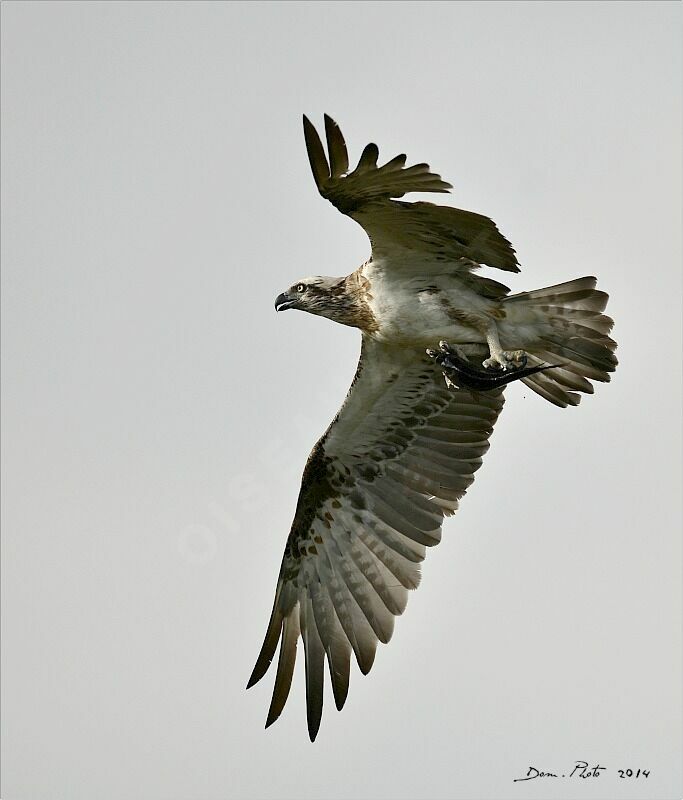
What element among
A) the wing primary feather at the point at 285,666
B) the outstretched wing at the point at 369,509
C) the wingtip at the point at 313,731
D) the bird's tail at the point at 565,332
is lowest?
the wingtip at the point at 313,731

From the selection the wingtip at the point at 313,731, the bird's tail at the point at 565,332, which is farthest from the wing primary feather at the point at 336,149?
the wingtip at the point at 313,731

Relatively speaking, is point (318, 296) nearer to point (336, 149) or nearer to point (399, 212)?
point (399, 212)

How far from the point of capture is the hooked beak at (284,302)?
1268 centimetres

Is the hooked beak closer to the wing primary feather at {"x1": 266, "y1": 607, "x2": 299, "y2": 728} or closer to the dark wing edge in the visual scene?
the dark wing edge

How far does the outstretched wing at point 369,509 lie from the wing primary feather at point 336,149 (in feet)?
7.32

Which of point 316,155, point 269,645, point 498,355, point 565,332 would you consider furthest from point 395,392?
point 316,155

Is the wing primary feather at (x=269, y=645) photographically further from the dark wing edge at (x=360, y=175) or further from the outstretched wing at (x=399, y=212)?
the dark wing edge at (x=360, y=175)

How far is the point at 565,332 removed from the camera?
11906mm

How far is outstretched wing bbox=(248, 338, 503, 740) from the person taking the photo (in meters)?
12.9

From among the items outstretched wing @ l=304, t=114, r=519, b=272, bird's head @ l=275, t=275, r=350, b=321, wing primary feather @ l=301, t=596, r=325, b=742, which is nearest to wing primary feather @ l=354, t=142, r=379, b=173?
outstretched wing @ l=304, t=114, r=519, b=272

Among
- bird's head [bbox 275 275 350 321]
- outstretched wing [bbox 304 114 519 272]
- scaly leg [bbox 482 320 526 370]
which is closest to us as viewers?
outstretched wing [bbox 304 114 519 272]

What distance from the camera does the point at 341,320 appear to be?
40.6 ft

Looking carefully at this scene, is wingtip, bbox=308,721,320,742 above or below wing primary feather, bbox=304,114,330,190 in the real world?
below

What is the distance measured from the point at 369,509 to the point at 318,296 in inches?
85.5
